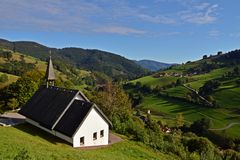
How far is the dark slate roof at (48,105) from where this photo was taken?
37.8 m

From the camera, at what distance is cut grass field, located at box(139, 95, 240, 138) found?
369 feet

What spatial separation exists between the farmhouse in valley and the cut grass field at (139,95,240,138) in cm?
7483

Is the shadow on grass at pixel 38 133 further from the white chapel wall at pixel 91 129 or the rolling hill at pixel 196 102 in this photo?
the rolling hill at pixel 196 102

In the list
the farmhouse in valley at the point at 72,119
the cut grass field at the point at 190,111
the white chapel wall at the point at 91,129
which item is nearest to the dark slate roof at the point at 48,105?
the farmhouse in valley at the point at 72,119

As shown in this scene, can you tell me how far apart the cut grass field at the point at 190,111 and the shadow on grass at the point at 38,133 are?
252ft

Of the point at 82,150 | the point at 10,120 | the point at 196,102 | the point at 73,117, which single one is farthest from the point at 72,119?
the point at 196,102

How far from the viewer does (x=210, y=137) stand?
102m

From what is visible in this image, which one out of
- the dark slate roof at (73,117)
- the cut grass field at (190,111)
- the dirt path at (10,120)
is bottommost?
the cut grass field at (190,111)

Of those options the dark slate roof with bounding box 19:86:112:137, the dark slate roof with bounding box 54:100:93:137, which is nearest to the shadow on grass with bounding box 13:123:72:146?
the dark slate roof with bounding box 19:86:112:137

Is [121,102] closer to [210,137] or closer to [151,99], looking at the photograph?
[210,137]

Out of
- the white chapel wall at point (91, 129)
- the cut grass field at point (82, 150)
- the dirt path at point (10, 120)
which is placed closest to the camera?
the cut grass field at point (82, 150)

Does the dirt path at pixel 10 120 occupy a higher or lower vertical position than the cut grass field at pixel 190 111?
higher

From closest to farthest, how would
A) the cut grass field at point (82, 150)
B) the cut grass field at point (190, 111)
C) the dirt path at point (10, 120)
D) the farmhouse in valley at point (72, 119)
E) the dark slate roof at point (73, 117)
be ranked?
1. the cut grass field at point (82, 150)
2. the dark slate roof at point (73, 117)
3. the farmhouse in valley at point (72, 119)
4. the dirt path at point (10, 120)
5. the cut grass field at point (190, 111)

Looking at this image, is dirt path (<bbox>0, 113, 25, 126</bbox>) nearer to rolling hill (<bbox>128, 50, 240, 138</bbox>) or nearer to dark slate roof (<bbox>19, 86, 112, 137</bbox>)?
dark slate roof (<bbox>19, 86, 112, 137</bbox>)
